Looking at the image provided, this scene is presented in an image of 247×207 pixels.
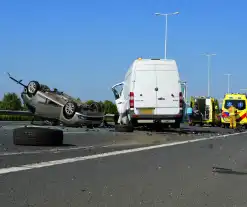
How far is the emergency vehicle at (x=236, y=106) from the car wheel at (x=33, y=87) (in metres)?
20.0

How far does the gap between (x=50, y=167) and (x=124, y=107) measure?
15.6 metres

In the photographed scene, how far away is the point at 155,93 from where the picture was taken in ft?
70.0

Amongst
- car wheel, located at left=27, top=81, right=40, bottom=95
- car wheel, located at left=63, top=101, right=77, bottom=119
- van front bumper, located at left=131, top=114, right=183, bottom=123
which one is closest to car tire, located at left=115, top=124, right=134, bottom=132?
van front bumper, located at left=131, top=114, right=183, bottom=123

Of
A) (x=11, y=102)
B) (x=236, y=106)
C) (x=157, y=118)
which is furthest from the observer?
(x=11, y=102)

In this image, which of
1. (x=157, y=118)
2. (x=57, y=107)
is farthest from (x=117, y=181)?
(x=57, y=107)

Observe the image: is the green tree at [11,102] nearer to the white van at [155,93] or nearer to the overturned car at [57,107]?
the overturned car at [57,107]

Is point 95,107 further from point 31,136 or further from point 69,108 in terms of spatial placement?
point 31,136

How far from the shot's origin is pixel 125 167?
27.6 ft

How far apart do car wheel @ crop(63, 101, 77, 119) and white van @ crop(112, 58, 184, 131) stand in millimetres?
2342

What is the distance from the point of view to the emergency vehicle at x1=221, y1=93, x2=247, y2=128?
38866 mm

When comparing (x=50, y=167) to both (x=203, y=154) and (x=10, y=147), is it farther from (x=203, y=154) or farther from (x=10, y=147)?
(x=203, y=154)

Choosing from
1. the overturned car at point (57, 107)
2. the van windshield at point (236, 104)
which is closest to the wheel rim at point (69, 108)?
the overturned car at point (57, 107)

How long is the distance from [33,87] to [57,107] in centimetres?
136

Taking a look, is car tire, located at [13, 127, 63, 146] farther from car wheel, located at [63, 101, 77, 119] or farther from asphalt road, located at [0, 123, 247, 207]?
car wheel, located at [63, 101, 77, 119]
